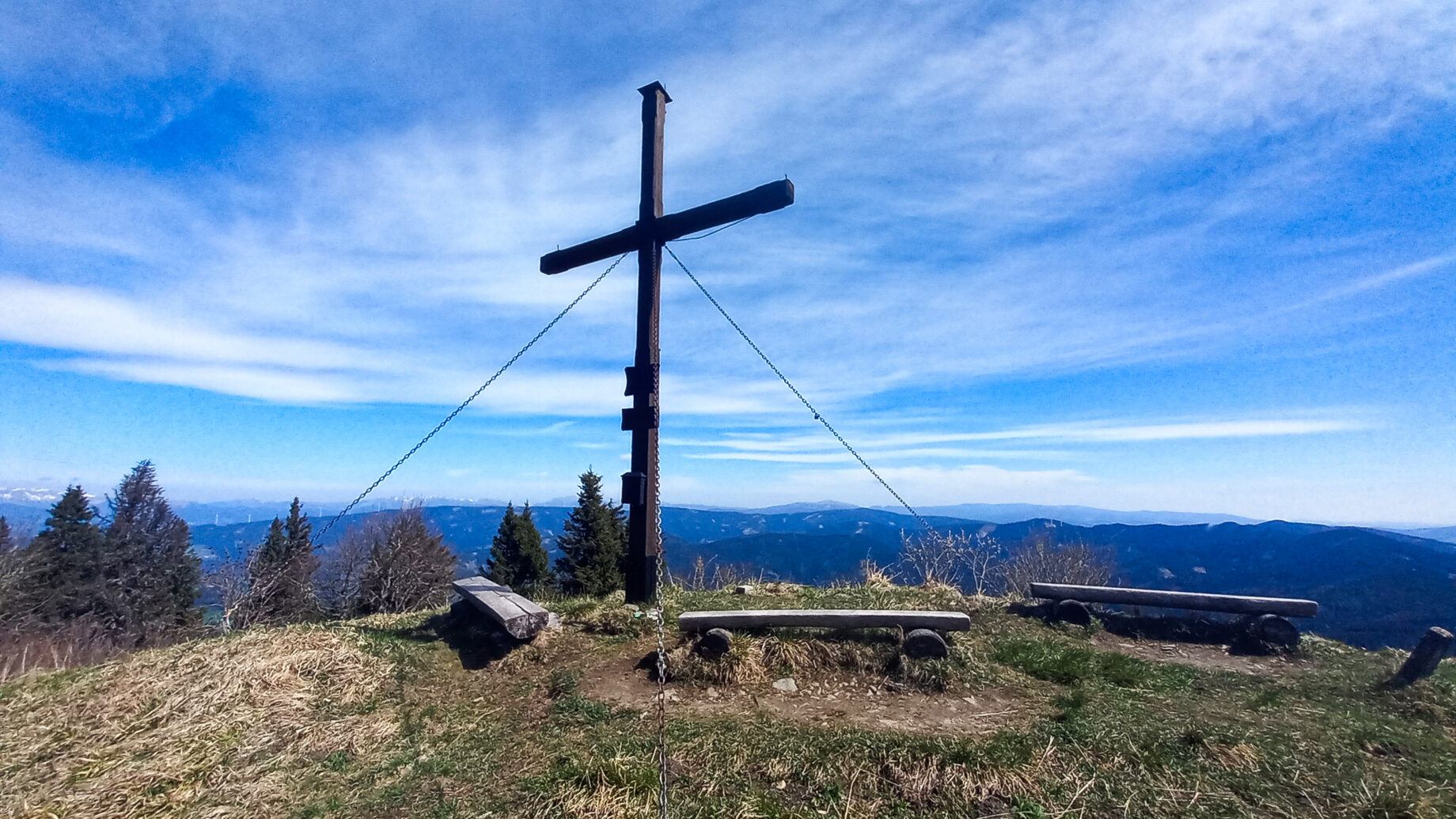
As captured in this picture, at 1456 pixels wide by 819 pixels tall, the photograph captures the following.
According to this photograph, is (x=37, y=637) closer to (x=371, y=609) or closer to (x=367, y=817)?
(x=371, y=609)

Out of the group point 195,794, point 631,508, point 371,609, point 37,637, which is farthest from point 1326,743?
point 37,637

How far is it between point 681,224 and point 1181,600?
8.48 metres

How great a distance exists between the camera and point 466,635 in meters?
8.24

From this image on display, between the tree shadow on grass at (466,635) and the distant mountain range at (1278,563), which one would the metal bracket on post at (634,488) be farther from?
the distant mountain range at (1278,563)

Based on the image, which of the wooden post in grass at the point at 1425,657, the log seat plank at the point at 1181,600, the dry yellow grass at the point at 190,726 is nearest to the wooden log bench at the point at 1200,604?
the log seat plank at the point at 1181,600

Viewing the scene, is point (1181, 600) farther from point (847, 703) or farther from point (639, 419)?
point (639, 419)

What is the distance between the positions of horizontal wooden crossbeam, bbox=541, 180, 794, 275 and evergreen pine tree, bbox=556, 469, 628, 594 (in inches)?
1128

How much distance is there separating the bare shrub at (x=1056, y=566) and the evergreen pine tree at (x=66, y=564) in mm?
56662

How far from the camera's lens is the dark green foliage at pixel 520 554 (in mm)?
38406

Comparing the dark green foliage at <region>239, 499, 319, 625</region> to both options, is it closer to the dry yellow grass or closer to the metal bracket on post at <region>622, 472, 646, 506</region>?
the dry yellow grass

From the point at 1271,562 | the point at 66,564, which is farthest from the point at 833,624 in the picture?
the point at 1271,562

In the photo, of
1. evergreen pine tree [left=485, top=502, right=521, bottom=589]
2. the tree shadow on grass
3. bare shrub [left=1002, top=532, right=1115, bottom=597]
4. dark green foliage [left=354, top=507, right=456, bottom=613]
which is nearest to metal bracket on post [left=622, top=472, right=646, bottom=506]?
the tree shadow on grass

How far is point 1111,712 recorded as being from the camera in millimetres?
5422

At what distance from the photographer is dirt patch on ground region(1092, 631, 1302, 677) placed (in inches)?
281
